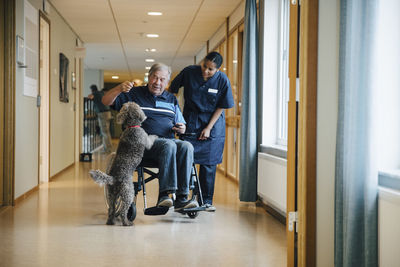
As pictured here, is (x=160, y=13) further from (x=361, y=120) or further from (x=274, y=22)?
(x=361, y=120)

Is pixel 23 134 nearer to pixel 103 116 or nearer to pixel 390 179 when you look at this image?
pixel 390 179

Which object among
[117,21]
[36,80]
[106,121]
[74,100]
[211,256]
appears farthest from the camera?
[106,121]

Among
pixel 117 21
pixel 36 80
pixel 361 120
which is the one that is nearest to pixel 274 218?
pixel 361 120

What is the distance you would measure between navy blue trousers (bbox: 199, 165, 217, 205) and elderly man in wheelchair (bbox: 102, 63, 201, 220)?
1.05 feet

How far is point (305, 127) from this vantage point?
2.19 m

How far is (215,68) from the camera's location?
405cm

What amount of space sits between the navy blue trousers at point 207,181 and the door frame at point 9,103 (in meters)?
1.75

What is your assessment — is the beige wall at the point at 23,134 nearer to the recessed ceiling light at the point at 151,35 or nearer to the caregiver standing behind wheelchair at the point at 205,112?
the caregiver standing behind wheelchair at the point at 205,112

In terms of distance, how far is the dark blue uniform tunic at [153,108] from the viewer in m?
3.80

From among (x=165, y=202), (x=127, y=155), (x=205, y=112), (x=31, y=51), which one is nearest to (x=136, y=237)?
(x=165, y=202)

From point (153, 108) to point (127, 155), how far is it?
1.71 ft

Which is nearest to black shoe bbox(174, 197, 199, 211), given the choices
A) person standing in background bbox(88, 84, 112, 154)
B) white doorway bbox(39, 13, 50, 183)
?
white doorway bbox(39, 13, 50, 183)

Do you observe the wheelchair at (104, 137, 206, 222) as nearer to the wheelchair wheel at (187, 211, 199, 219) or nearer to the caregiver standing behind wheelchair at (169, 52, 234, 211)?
the wheelchair wheel at (187, 211, 199, 219)

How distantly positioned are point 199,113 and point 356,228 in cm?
240
